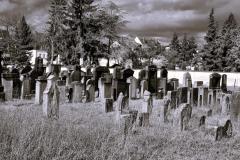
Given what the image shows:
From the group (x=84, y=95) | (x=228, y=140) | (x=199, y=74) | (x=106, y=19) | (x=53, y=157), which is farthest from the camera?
(x=106, y=19)

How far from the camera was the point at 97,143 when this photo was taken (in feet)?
21.5

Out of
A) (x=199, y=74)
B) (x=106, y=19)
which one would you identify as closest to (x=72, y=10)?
(x=106, y=19)

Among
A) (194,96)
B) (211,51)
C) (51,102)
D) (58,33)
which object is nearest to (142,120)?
(51,102)

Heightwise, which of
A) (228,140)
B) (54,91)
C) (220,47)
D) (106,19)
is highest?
(106,19)

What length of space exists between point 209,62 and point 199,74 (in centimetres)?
1568

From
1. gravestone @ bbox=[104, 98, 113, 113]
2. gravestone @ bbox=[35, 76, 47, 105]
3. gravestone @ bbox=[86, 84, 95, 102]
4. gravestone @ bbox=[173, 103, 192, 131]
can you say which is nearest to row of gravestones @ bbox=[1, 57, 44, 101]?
gravestone @ bbox=[35, 76, 47, 105]

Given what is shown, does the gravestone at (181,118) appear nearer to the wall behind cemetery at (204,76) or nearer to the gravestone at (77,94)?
the gravestone at (77,94)

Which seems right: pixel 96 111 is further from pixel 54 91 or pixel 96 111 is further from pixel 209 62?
pixel 209 62

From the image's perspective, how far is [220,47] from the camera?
50781 mm

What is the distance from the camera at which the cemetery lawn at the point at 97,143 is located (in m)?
5.73

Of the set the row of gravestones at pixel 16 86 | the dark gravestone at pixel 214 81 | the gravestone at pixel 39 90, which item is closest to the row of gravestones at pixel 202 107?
the dark gravestone at pixel 214 81

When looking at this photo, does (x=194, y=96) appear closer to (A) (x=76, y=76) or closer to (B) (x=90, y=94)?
(B) (x=90, y=94)

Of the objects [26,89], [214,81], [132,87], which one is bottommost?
[26,89]

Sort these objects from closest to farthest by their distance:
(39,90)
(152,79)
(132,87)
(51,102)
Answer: (51,102), (39,90), (132,87), (152,79)
